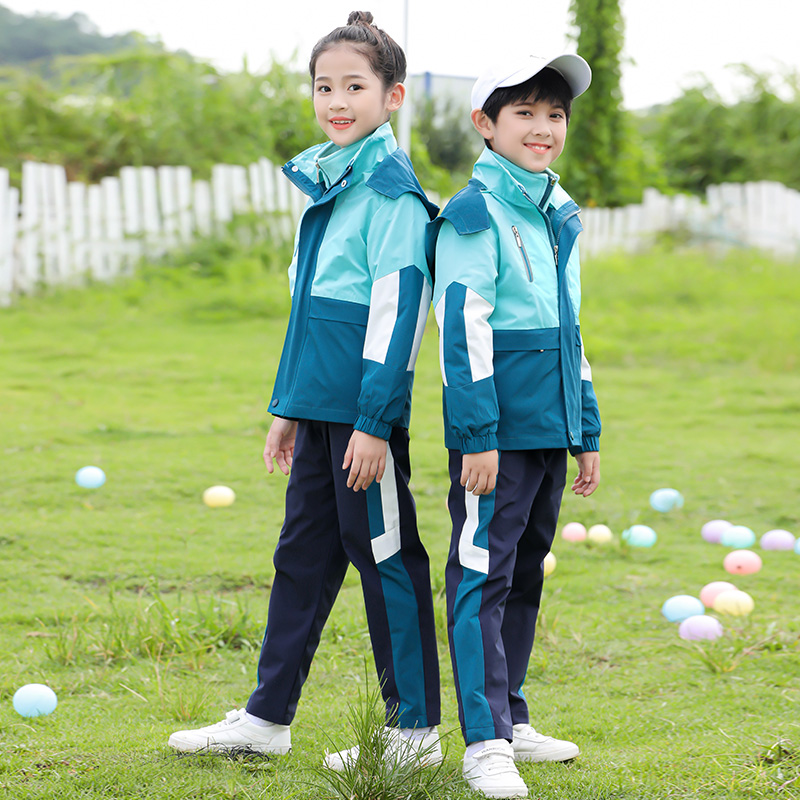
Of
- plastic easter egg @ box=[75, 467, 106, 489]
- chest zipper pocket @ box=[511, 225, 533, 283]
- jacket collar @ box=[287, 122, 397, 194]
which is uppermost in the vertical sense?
jacket collar @ box=[287, 122, 397, 194]

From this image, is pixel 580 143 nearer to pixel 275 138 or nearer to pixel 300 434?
pixel 275 138

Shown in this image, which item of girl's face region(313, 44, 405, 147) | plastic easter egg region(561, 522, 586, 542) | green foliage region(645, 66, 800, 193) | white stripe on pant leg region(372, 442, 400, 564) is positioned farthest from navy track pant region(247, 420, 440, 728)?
green foliage region(645, 66, 800, 193)

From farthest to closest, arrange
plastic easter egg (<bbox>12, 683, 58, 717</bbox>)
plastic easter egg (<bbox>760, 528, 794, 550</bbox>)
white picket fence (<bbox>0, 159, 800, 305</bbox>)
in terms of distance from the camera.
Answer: white picket fence (<bbox>0, 159, 800, 305</bbox>)
plastic easter egg (<bbox>760, 528, 794, 550</bbox>)
plastic easter egg (<bbox>12, 683, 58, 717</bbox>)

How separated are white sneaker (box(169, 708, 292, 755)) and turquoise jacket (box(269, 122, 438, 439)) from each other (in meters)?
0.80

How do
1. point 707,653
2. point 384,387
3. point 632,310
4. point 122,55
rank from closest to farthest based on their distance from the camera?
point 384,387 → point 707,653 → point 632,310 → point 122,55

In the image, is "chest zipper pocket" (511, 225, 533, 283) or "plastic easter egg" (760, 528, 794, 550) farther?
"plastic easter egg" (760, 528, 794, 550)

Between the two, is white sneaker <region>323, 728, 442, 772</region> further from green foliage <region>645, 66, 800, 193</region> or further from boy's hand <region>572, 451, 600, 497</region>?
green foliage <region>645, 66, 800, 193</region>

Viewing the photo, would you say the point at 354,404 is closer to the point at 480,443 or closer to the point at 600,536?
the point at 480,443

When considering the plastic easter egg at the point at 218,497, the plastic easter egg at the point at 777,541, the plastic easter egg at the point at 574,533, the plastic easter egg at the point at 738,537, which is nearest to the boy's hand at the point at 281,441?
the plastic easter egg at the point at 574,533

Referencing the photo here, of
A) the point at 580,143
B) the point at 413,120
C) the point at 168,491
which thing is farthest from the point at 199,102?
the point at 168,491

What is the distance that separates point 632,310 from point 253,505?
7128 mm

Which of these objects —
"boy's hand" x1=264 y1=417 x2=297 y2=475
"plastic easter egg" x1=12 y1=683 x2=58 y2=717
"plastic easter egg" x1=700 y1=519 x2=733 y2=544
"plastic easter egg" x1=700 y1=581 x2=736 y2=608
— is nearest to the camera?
"boy's hand" x1=264 y1=417 x2=297 y2=475

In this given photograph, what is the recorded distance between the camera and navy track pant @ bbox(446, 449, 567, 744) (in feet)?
7.66

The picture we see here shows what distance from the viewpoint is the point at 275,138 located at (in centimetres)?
1223
